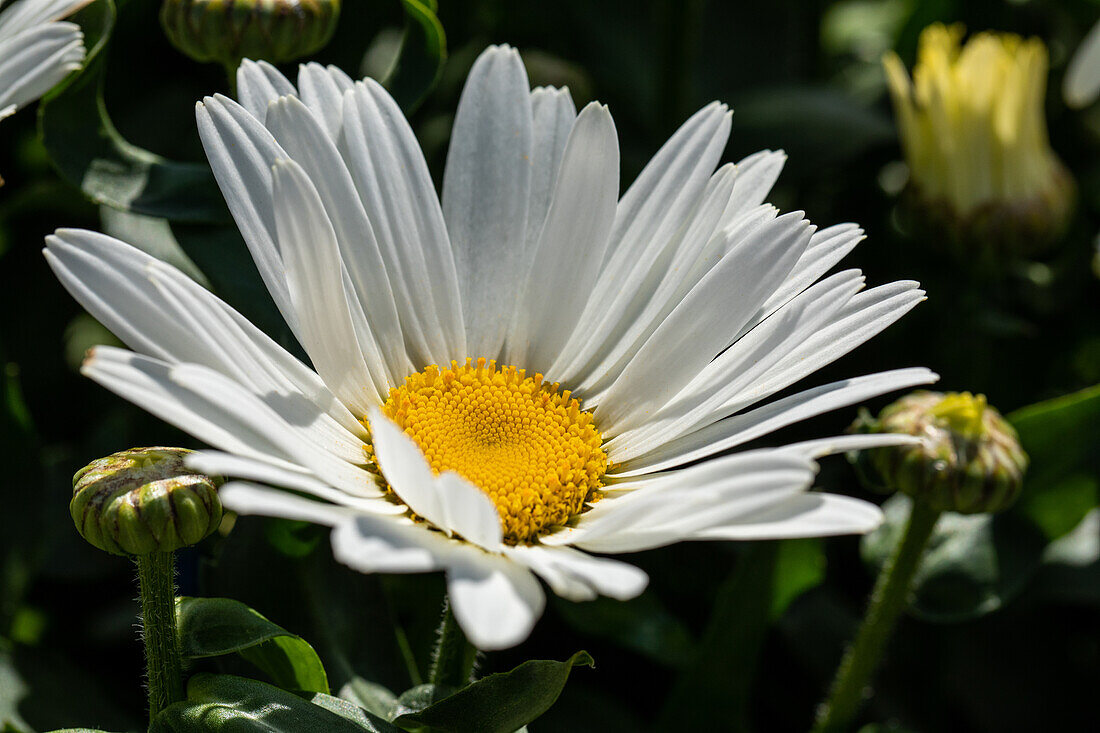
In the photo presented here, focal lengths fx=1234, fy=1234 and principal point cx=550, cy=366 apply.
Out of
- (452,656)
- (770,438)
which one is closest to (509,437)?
(452,656)

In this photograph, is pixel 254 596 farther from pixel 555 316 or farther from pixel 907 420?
pixel 907 420

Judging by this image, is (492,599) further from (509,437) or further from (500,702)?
(509,437)

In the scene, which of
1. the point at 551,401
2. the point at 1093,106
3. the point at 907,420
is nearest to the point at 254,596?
the point at 551,401

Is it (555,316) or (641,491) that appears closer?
(641,491)

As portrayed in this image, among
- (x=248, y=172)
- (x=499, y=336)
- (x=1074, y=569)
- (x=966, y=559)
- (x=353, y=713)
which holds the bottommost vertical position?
(x=1074, y=569)

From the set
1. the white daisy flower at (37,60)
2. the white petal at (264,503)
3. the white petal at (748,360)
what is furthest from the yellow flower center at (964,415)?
the white daisy flower at (37,60)

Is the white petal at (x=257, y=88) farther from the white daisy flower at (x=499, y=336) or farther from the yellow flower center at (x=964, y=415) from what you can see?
the yellow flower center at (x=964, y=415)
